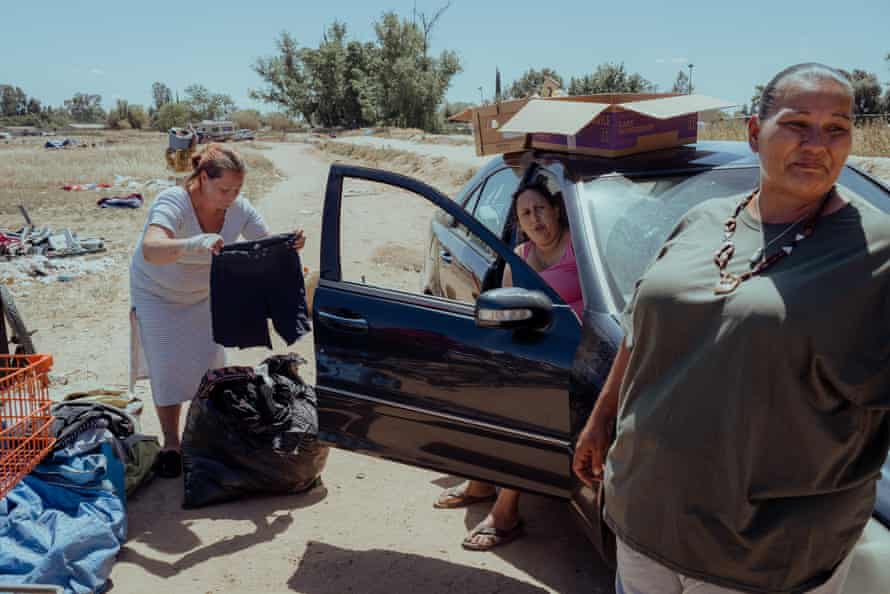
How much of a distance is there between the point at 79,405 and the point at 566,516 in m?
2.59

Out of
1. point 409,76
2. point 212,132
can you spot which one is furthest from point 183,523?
point 409,76

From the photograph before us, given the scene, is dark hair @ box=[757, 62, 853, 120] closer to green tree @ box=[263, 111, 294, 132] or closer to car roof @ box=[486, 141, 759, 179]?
car roof @ box=[486, 141, 759, 179]

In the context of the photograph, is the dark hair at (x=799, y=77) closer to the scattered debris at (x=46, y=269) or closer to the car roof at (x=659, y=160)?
the car roof at (x=659, y=160)

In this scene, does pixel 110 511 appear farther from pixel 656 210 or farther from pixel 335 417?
pixel 656 210

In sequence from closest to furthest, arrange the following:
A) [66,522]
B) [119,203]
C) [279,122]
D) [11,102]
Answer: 1. [66,522]
2. [119,203]
3. [279,122]
4. [11,102]

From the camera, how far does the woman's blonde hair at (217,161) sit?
13.4 ft

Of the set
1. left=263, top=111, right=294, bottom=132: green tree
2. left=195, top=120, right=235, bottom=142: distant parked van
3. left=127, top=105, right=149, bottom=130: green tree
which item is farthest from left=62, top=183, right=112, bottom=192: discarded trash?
left=127, top=105, right=149, bottom=130: green tree

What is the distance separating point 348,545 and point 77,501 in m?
1.22

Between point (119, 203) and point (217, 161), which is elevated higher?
point (217, 161)

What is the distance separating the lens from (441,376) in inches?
123

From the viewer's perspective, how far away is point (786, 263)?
5.29ft

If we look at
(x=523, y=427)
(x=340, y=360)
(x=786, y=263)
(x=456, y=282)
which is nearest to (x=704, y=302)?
(x=786, y=263)

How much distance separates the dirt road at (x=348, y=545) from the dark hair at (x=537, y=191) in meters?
1.39

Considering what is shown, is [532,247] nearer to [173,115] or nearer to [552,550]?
[552,550]
